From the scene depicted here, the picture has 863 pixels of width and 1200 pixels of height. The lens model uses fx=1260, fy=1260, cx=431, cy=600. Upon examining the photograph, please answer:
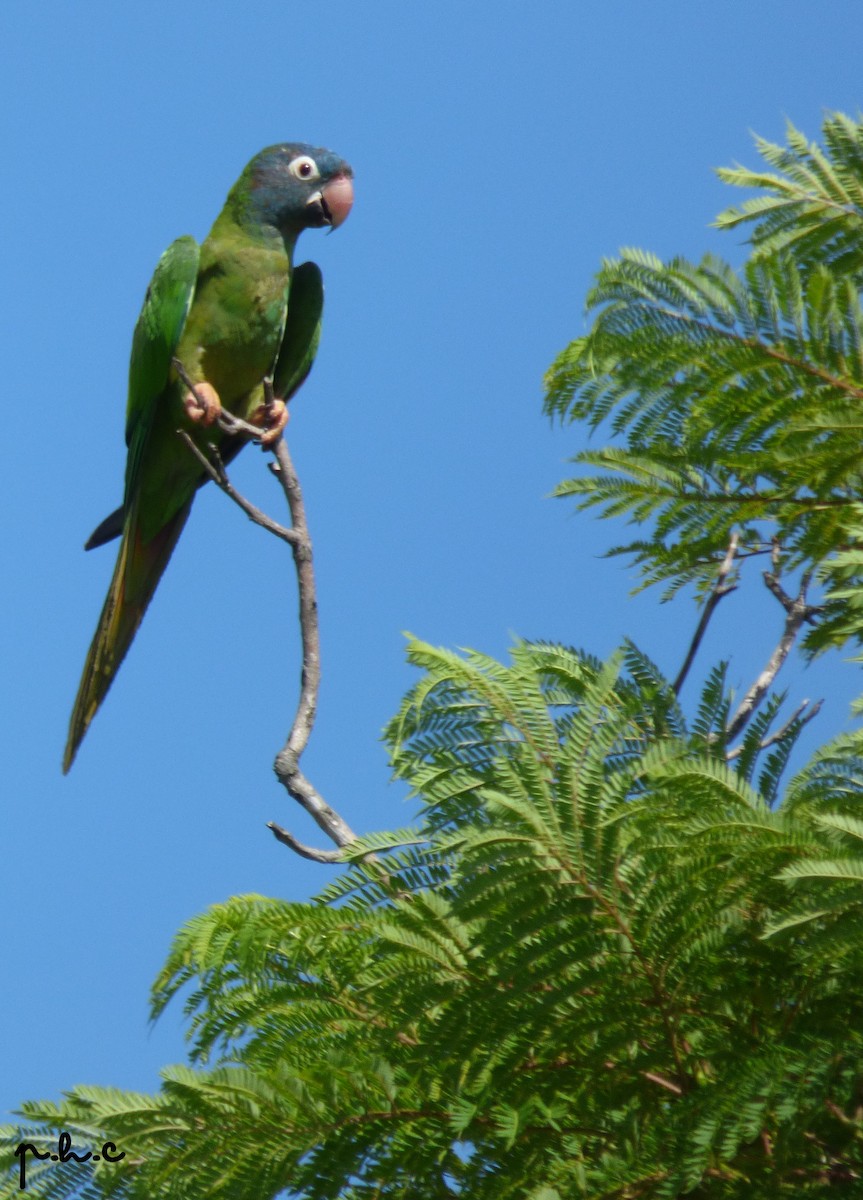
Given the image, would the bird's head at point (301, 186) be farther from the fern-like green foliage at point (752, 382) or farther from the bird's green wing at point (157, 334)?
the fern-like green foliage at point (752, 382)

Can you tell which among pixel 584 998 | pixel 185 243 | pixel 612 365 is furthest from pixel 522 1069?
pixel 185 243

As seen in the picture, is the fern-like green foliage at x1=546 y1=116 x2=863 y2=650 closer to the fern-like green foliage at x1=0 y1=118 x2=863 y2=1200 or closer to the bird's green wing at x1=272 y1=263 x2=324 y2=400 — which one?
the fern-like green foliage at x1=0 y1=118 x2=863 y2=1200

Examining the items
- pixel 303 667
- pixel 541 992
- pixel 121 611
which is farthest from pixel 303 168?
pixel 541 992

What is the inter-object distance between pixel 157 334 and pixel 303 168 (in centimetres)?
105

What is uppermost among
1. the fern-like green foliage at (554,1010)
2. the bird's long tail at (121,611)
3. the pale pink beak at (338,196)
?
the pale pink beak at (338,196)

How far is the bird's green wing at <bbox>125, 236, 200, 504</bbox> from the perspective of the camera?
491cm

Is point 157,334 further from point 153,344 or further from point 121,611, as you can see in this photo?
point 121,611

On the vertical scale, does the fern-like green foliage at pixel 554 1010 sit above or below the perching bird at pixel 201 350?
below

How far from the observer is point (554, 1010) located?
1.87m

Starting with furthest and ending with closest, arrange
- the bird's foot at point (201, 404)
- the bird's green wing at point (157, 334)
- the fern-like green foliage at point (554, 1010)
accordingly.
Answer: the bird's green wing at point (157, 334) < the bird's foot at point (201, 404) < the fern-like green foliage at point (554, 1010)

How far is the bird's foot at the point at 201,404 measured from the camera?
181 inches

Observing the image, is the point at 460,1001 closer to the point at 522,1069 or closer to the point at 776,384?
the point at 522,1069

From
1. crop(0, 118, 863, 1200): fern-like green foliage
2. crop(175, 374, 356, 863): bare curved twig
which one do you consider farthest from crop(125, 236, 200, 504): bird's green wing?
crop(0, 118, 863, 1200): fern-like green foliage

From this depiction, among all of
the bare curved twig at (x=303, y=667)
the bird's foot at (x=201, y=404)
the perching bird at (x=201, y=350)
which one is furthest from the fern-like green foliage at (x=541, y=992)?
the perching bird at (x=201, y=350)
